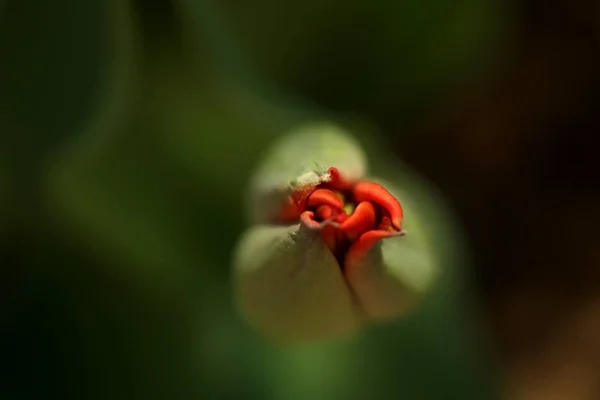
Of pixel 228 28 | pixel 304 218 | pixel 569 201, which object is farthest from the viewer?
pixel 569 201

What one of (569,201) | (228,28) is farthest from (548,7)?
(228,28)

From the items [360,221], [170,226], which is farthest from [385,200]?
[170,226]

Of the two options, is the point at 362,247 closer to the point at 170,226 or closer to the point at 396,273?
the point at 396,273

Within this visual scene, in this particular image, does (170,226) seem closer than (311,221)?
No

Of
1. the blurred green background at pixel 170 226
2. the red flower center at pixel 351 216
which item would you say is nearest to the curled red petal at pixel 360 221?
the red flower center at pixel 351 216

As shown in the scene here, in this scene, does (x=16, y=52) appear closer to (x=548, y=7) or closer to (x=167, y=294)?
(x=167, y=294)

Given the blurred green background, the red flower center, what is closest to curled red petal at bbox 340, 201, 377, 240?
the red flower center

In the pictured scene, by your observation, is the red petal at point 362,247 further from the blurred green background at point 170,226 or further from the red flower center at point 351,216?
the blurred green background at point 170,226
